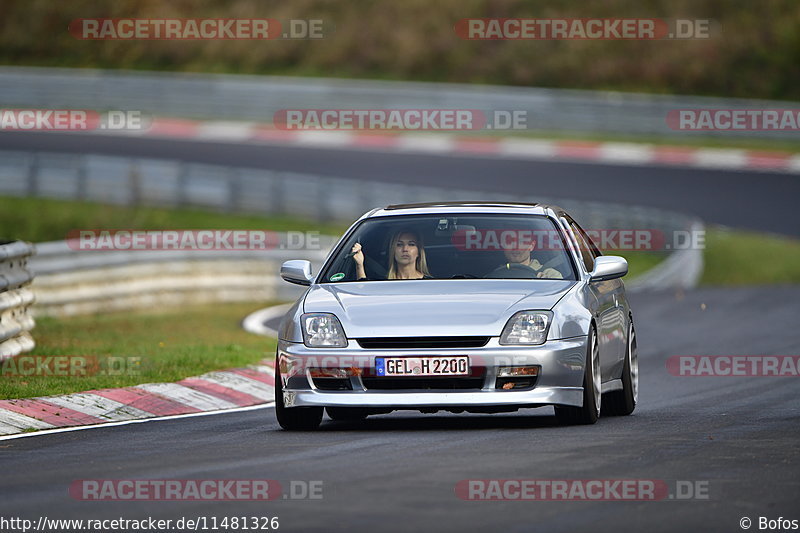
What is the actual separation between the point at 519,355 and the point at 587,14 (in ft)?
128

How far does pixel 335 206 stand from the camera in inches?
1189

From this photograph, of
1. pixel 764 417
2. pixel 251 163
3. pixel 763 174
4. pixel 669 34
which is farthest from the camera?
pixel 669 34

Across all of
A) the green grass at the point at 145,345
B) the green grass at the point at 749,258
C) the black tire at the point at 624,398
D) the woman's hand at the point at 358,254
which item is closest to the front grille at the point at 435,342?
the woman's hand at the point at 358,254

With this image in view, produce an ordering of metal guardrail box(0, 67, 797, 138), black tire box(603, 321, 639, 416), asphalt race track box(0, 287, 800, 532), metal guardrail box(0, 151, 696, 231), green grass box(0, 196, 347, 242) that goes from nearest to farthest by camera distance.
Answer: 1. asphalt race track box(0, 287, 800, 532)
2. black tire box(603, 321, 639, 416)
3. green grass box(0, 196, 347, 242)
4. metal guardrail box(0, 151, 696, 231)
5. metal guardrail box(0, 67, 797, 138)

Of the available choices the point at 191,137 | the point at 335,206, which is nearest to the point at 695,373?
the point at 335,206

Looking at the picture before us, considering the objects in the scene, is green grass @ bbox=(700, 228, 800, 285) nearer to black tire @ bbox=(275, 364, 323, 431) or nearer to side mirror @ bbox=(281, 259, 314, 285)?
side mirror @ bbox=(281, 259, 314, 285)

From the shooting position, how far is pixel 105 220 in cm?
2922

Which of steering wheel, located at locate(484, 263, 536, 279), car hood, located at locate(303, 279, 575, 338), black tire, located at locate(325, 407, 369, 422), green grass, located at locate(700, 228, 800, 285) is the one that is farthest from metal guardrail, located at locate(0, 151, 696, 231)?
car hood, located at locate(303, 279, 575, 338)

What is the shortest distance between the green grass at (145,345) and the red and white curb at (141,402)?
0.77ft

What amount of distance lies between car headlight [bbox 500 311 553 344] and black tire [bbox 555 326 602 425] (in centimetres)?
34

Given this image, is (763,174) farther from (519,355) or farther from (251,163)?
(519,355)

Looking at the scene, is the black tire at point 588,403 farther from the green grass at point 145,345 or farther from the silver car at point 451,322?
the green grass at point 145,345

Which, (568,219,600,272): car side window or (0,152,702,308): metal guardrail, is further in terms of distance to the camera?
(0,152,702,308): metal guardrail

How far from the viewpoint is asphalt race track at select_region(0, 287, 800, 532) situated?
22.5 feet
